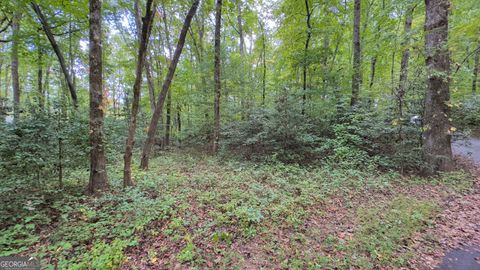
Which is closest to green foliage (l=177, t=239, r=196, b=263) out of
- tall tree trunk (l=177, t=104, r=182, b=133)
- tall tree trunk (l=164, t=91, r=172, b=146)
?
tall tree trunk (l=164, t=91, r=172, b=146)

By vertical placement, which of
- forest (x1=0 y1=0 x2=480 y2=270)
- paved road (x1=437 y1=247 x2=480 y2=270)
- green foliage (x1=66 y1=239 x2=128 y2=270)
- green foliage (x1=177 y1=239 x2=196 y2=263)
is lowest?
paved road (x1=437 y1=247 x2=480 y2=270)

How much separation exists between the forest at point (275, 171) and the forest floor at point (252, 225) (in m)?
0.03

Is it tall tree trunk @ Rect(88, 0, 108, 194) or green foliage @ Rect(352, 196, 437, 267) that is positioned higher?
tall tree trunk @ Rect(88, 0, 108, 194)

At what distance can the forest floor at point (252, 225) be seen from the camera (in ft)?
10.0

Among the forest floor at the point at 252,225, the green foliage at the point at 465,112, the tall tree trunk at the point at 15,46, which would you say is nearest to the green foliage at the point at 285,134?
the forest floor at the point at 252,225

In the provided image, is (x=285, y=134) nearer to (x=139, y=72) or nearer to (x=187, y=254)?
(x=139, y=72)

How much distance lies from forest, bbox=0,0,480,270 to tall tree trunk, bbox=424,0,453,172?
32mm

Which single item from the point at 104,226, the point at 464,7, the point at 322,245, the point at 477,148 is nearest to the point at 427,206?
the point at 322,245

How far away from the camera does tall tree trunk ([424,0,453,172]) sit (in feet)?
19.5

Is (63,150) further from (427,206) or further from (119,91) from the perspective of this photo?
(119,91)

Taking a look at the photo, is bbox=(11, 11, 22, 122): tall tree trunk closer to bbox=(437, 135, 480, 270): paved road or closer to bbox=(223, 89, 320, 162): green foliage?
bbox=(223, 89, 320, 162): green foliage

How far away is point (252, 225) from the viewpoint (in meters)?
3.77

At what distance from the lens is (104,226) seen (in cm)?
361

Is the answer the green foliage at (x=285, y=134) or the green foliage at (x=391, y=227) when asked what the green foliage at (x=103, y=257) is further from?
the green foliage at (x=285, y=134)
